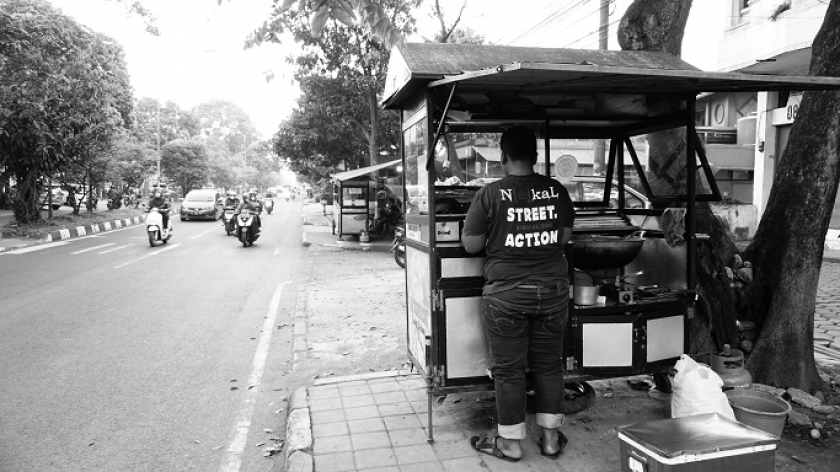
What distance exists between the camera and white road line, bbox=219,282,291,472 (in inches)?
153

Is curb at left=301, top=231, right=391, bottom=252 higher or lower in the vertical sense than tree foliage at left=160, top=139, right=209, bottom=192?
lower

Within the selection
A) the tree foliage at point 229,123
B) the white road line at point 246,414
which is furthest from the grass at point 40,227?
the tree foliage at point 229,123

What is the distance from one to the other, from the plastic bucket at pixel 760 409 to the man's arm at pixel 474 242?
6.32ft

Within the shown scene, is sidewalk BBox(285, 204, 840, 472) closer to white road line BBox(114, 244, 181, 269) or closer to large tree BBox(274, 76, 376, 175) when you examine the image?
white road line BBox(114, 244, 181, 269)

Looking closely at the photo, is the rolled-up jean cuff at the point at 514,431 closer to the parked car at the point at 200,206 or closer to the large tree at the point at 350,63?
the large tree at the point at 350,63

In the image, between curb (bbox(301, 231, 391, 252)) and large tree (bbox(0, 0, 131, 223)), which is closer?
large tree (bbox(0, 0, 131, 223))

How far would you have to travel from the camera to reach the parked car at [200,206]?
28672 millimetres

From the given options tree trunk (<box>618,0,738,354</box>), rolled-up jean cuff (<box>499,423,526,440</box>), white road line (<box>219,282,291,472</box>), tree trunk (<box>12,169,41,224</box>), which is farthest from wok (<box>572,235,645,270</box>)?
tree trunk (<box>12,169,41,224</box>)

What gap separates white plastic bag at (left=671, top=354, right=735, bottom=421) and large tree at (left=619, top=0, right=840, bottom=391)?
1238 mm

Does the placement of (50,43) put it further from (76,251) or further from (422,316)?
(422,316)

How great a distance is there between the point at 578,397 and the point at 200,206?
27372mm

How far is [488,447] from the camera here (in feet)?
11.9

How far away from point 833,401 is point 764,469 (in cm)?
257

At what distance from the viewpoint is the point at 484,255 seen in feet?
12.9
